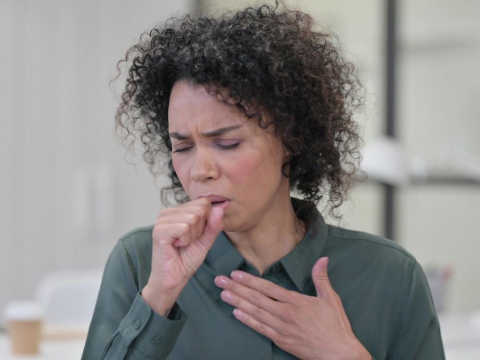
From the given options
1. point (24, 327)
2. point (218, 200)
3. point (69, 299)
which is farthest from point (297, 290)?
point (69, 299)

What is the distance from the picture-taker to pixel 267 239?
1.49m

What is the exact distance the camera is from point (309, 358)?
138 cm

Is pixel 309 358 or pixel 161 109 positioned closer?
pixel 309 358

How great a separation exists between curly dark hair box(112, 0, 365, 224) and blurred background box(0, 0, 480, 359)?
170 cm

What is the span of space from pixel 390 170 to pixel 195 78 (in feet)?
6.55

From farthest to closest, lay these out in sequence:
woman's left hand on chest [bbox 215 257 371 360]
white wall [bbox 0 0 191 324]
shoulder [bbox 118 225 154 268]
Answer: white wall [bbox 0 0 191 324], shoulder [bbox 118 225 154 268], woman's left hand on chest [bbox 215 257 371 360]

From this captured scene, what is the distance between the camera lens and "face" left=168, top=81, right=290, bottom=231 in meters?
1.31

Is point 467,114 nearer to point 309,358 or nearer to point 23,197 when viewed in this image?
point 23,197

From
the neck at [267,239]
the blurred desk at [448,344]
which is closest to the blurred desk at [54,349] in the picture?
the blurred desk at [448,344]

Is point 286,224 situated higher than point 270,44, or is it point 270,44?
point 270,44

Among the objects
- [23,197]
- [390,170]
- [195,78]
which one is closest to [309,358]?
[195,78]

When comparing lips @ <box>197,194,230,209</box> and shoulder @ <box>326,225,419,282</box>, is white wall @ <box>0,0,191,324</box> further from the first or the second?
lips @ <box>197,194,230,209</box>

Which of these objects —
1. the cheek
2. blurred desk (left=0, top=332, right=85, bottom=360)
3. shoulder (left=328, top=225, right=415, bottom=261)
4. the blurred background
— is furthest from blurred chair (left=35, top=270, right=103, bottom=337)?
the cheek

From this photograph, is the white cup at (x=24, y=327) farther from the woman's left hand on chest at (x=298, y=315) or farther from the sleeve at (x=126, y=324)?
the woman's left hand on chest at (x=298, y=315)
